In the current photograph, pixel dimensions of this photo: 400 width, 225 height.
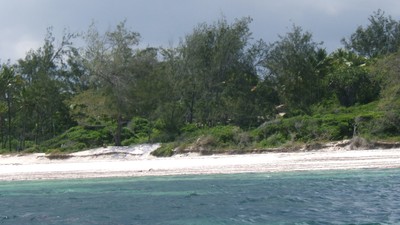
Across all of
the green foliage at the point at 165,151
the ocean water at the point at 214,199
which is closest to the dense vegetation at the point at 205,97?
the green foliage at the point at 165,151

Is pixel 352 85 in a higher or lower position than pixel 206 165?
higher

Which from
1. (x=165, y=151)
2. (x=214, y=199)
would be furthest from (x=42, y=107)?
(x=214, y=199)

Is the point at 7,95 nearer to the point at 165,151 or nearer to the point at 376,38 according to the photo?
the point at 165,151

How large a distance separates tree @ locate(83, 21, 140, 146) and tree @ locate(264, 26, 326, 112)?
12.3m

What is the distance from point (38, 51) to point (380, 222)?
45.7 m

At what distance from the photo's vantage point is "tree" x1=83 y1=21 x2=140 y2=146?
38.7 meters

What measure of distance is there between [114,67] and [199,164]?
13468 millimetres

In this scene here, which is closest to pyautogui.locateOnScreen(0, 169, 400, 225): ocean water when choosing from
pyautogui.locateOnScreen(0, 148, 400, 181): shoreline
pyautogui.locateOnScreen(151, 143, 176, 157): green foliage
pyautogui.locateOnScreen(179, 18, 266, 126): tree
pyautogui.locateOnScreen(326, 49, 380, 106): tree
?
pyautogui.locateOnScreen(0, 148, 400, 181): shoreline

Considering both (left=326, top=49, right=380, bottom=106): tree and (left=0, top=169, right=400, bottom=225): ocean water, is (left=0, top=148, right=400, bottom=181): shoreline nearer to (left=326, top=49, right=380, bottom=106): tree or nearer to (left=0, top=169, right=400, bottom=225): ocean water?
(left=0, top=169, right=400, bottom=225): ocean water

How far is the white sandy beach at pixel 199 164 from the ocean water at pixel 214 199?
4.69 feet

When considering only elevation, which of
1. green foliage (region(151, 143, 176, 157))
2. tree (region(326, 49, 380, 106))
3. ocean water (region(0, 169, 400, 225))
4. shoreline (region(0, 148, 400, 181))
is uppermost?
tree (region(326, 49, 380, 106))

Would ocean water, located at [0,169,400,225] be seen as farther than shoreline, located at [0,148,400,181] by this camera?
No

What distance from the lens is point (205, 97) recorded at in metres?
43.7

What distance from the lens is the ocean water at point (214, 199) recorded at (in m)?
15.0
